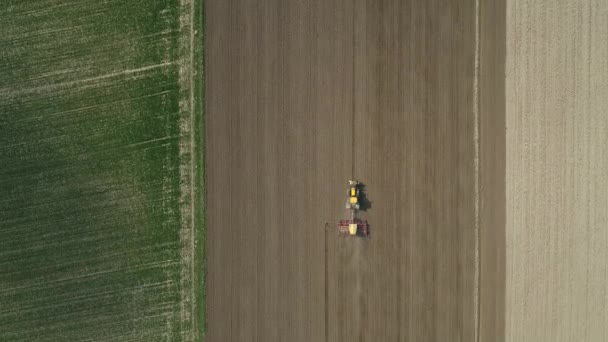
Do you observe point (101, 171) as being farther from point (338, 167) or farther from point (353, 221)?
point (353, 221)

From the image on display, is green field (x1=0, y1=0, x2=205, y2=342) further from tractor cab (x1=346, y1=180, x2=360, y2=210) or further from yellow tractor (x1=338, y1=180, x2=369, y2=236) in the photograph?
tractor cab (x1=346, y1=180, x2=360, y2=210)

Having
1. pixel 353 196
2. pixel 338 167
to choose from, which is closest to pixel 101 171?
pixel 338 167

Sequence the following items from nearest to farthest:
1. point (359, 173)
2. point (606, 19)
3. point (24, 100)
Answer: point (606, 19), point (359, 173), point (24, 100)

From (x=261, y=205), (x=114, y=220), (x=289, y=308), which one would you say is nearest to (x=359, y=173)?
(x=261, y=205)

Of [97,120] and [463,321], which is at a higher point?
[97,120]

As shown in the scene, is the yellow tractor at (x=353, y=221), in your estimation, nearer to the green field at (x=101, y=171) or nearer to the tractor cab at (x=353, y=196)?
the tractor cab at (x=353, y=196)

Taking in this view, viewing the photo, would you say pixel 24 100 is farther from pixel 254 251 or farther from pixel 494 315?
pixel 494 315

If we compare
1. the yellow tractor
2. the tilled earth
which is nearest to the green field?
the tilled earth

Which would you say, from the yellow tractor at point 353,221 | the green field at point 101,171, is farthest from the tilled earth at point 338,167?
the green field at point 101,171

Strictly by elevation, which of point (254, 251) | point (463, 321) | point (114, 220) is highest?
point (114, 220)
